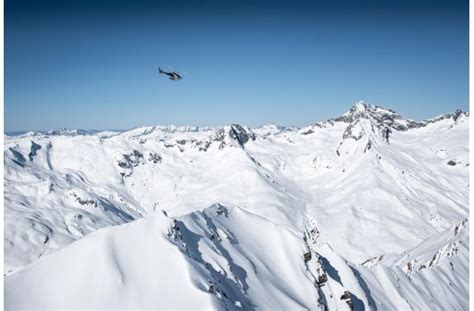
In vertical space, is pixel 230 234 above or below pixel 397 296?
above

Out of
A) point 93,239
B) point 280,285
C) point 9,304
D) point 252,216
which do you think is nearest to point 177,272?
point 93,239

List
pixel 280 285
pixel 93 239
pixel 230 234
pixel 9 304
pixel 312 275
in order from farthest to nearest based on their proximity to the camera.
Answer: pixel 230 234 < pixel 312 275 < pixel 280 285 < pixel 93 239 < pixel 9 304

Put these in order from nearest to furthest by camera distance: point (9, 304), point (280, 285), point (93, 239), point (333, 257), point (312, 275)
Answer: point (9, 304)
point (93, 239)
point (280, 285)
point (312, 275)
point (333, 257)

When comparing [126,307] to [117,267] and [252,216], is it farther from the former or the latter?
[252,216]

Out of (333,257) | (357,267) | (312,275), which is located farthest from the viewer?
(357,267)

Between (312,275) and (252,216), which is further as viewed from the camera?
(252,216)

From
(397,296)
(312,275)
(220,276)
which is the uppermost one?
(220,276)

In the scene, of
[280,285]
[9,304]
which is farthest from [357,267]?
[9,304]

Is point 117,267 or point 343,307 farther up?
point 117,267

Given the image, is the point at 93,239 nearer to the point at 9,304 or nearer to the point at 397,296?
the point at 9,304
